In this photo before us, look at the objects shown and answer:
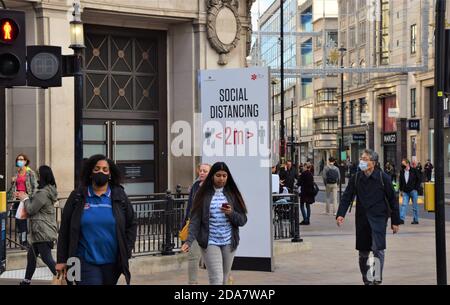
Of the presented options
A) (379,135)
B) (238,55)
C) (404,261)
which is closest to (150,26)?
(238,55)

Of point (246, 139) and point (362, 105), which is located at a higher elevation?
point (362, 105)

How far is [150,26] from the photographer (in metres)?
15.8

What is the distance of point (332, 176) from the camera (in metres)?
23.8

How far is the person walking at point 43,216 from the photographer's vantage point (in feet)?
31.2

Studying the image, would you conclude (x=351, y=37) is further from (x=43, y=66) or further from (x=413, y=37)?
(x=43, y=66)

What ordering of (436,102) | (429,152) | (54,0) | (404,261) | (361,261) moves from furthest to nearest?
(429,152)
(54,0)
(404,261)
(361,261)
(436,102)

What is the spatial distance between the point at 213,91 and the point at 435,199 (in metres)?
4.13

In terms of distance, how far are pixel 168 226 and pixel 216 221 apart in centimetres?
422

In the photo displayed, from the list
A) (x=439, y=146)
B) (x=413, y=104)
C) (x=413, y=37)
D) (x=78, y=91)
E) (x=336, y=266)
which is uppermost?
(x=413, y=37)

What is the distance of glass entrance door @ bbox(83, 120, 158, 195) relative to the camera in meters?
15.3

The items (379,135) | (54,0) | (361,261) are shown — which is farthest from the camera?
(379,135)

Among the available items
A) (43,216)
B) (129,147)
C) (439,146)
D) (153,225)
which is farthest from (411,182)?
(43,216)

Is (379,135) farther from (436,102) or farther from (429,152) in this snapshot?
(436,102)

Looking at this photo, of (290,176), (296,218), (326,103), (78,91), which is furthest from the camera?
(326,103)
